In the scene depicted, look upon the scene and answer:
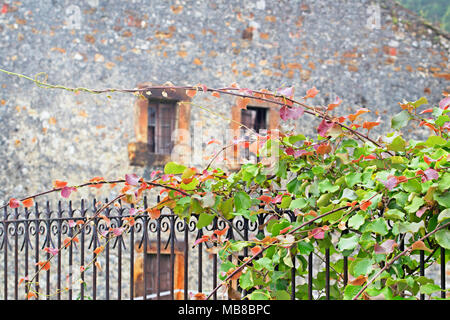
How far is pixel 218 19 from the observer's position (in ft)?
29.7

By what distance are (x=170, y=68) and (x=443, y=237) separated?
702 cm

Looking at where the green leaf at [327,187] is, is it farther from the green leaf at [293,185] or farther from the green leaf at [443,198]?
the green leaf at [443,198]

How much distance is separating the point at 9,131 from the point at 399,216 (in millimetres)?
6950

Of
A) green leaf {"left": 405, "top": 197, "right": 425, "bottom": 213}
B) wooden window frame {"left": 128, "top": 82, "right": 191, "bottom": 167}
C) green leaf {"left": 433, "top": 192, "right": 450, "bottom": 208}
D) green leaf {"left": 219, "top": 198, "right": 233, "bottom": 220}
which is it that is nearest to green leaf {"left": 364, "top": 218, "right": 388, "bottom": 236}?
green leaf {"left": 405, "top": 197, "right": 425, "bottom": 213}

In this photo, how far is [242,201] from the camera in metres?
2.65

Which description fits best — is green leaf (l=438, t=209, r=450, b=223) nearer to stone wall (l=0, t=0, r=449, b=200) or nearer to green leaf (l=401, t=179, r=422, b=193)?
green leaf (l=401, t=179, r=422, b=193)

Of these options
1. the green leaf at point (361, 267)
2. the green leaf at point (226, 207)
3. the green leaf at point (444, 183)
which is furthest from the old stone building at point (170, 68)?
the green leaf at point (444, 183)

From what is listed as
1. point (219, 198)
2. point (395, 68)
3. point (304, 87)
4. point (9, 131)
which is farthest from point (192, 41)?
point (219, 198)

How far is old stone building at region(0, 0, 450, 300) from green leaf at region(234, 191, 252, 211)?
4.84 metres

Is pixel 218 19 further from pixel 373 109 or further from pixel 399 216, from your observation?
pixel 399 216

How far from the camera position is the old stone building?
8.12 m

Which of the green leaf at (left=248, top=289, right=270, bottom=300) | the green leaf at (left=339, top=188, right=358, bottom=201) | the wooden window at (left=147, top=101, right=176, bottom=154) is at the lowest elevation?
the green leaf at (left=248, top=289, right=270, bottom=300)

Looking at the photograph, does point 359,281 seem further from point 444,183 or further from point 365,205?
point 444,183

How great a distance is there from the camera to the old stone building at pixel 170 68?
8.12m
